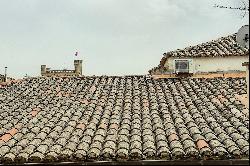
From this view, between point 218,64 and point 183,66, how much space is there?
1.78 m

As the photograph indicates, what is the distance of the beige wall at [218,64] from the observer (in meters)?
17.6

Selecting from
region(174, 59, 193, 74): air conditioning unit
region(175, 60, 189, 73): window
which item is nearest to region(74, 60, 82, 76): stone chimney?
region(174, 59, 193, 74): air conditioning unit

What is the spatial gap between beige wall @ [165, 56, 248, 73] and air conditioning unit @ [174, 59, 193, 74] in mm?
354

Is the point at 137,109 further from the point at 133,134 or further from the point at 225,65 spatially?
the point at 225,65

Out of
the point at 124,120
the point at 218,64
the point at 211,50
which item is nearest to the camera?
the point at 124,120

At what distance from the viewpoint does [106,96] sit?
13.6 metres

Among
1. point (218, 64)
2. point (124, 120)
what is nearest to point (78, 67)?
point (218, 64)

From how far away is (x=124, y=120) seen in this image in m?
10.8

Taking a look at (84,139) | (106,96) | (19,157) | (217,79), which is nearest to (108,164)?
(84,139)

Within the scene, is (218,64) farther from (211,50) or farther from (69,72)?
(69,72)

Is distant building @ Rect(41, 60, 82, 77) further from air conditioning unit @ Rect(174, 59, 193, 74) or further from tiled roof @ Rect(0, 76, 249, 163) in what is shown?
tiled roof @ Rect(0, 76, 249, 163)

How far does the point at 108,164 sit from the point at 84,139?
1272 millimetres

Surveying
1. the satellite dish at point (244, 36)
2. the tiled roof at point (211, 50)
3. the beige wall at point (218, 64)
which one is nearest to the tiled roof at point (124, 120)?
the beige wall at point (218, 64)

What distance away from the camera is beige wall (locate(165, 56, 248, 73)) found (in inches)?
692
